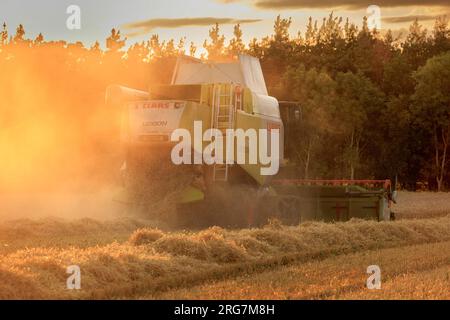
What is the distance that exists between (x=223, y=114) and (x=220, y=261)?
623cm

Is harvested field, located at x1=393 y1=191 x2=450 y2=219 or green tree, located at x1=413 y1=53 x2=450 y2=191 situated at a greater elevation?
green tree, located at x1=413 y1=53 x2=450 y2=191

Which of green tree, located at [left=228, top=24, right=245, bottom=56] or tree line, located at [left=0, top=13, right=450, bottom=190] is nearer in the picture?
tree line, located at [left=0, top=13, right=450, bottom=190]

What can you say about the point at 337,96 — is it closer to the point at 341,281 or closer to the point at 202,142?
the point at 202,142

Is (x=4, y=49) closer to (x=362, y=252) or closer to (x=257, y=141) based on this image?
(x=257, y=141)

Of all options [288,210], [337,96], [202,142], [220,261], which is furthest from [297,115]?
[337,96]

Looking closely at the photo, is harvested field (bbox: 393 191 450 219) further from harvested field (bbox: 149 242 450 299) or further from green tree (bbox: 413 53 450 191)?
harvested field (bbox: 149 242 450 299)

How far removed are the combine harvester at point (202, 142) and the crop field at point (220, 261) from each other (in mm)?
1065

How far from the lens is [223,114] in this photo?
60.5 ft

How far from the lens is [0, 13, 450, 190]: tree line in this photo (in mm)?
41125

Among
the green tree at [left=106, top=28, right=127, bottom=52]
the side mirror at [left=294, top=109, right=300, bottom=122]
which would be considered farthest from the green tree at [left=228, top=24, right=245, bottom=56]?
the side mirror at [left=294, top=109, right=300, bottom=122]

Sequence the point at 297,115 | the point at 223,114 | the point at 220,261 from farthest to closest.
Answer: the point at 297,115 < the point at 223,114 < the point at 220,261

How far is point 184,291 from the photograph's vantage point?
10273mm
